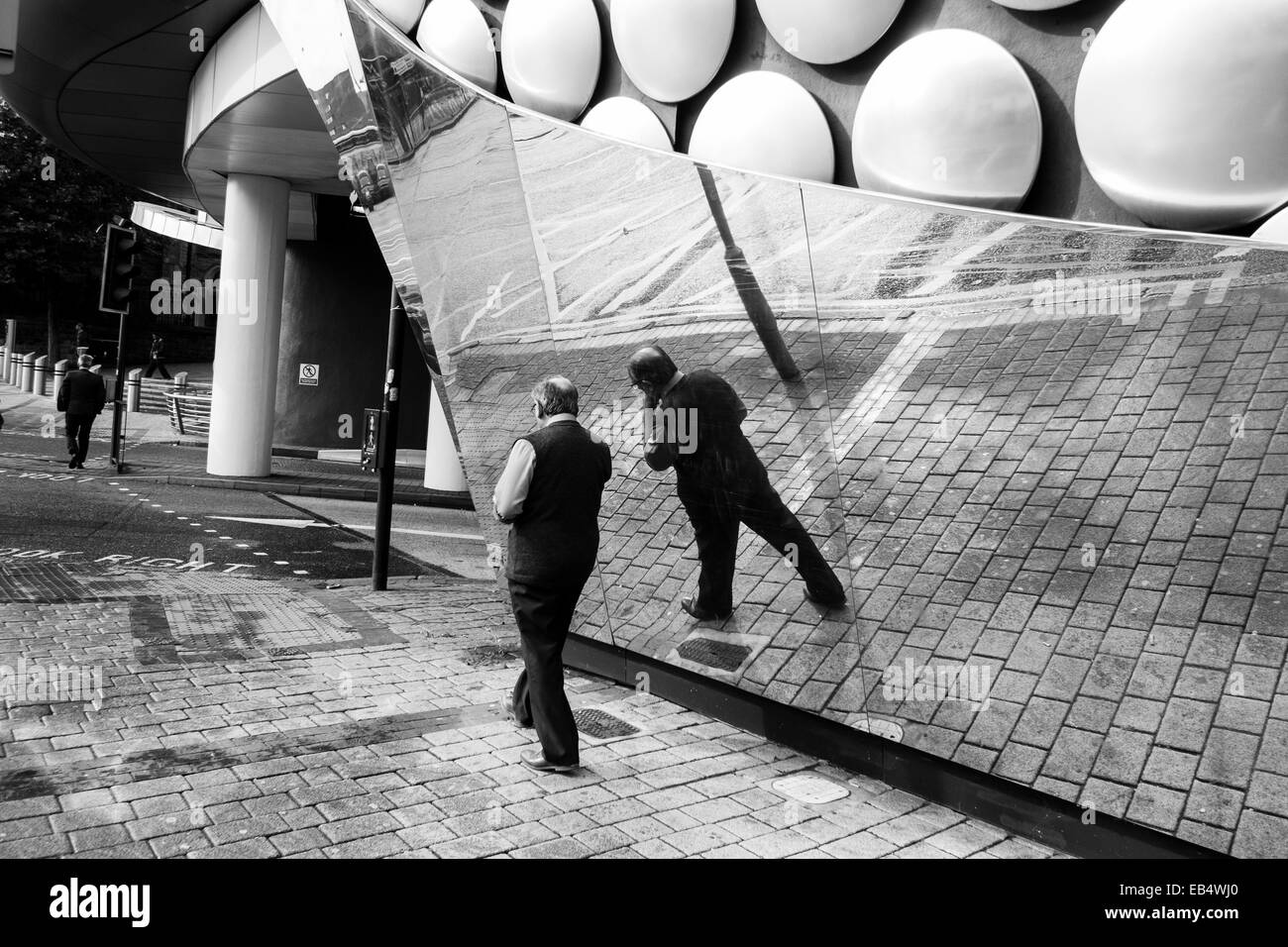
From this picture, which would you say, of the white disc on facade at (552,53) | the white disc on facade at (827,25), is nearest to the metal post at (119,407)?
the white disc on facade at (552,53)

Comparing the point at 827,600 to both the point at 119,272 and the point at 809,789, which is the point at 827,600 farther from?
Answer: the point at 119,272

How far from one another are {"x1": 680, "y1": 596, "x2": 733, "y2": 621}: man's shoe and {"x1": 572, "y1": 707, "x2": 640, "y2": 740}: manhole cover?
2.22ft

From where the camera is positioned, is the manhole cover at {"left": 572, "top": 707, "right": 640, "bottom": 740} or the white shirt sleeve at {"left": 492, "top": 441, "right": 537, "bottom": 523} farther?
the manhole cover at {"left": 572, "top": 707, "right": 640, "bottom": 740}

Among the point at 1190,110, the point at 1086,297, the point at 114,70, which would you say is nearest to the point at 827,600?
the point at 1086,297

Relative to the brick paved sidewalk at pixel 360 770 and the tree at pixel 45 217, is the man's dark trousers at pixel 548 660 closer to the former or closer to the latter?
the brick paved sidewalk at pixel 360 770

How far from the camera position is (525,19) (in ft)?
18.1

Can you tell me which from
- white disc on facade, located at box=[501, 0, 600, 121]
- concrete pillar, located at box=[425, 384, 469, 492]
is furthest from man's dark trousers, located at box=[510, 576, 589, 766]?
concrete pillar, located at box=[425, 384, 469, 492]

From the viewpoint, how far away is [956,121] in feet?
11.3

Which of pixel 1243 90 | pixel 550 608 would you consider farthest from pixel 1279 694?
pixel 550 608

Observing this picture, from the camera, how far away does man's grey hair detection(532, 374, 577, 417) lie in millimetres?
4590

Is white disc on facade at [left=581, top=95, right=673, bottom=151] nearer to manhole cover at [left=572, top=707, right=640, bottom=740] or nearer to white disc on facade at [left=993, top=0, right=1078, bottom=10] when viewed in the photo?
white disc on facade at [left=993, top=0, right=1078, bottom=10]
